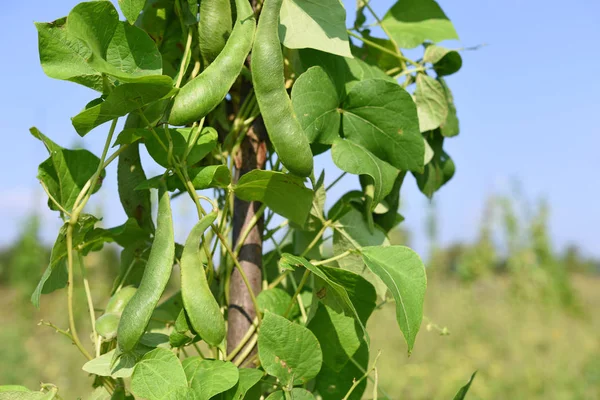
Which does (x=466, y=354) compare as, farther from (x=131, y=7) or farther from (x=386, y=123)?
(x=131, y=7)

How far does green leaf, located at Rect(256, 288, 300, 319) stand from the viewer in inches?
27.6

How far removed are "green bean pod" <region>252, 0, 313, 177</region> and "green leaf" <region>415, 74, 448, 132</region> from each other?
1.04 ft

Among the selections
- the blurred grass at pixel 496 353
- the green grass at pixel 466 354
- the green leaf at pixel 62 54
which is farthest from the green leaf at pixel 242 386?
the green grass at pixel 466 354

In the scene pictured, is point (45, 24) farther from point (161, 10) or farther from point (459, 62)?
point (459, 62)

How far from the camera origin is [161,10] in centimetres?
72

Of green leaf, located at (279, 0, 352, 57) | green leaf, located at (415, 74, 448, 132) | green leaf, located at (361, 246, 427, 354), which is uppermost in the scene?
green leaf, located at (279, 0, 352, 57)

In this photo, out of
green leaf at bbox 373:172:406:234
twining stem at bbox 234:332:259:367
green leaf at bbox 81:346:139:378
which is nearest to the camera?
green leaf at bbox 81:346:139:378

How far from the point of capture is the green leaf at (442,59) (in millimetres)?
839

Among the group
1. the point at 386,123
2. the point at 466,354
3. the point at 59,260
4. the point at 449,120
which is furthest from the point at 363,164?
the point at 466,354

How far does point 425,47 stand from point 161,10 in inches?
16.8

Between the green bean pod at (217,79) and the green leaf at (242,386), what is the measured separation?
284mm

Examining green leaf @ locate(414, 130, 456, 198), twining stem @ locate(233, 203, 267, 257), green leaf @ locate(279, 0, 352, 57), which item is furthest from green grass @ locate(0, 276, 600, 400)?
green leaf @ locate(279, 0, 352, 57)

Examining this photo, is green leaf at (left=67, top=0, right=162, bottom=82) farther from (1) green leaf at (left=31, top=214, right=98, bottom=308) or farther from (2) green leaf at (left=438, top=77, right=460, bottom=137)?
(2) green leaf at (left=438, top=77, right=460, bottom=137)

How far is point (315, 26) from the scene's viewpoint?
0.68 metres
